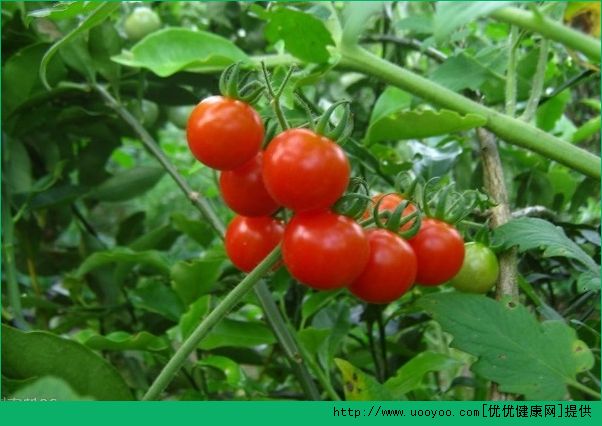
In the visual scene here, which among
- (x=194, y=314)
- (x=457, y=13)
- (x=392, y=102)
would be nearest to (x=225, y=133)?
(x=457, y=13)

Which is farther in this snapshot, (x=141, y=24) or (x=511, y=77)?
(x=141, y=24)

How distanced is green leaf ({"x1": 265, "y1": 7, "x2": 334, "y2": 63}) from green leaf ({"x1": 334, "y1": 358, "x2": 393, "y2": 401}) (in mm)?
237

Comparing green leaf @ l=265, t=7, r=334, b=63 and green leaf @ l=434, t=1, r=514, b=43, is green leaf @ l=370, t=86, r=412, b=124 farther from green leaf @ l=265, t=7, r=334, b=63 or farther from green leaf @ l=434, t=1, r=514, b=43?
green leaf @ l=434, t=1, r=514, b=43

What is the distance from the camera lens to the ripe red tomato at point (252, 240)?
485 mm

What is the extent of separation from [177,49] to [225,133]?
0.24m

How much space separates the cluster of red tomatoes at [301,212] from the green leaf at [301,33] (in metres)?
0.13

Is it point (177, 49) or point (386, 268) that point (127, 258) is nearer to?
point (177, 49)

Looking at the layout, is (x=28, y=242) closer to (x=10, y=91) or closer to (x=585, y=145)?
(x=10, y=91)

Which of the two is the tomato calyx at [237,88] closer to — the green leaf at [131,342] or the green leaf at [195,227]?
the green leaf at [131,342]

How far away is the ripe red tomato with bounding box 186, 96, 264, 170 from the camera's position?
44cm

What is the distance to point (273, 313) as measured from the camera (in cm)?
67

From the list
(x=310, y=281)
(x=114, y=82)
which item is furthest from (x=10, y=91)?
(x=310, y=281)

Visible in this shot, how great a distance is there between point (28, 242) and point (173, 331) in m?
0.31

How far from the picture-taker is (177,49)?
65cm
